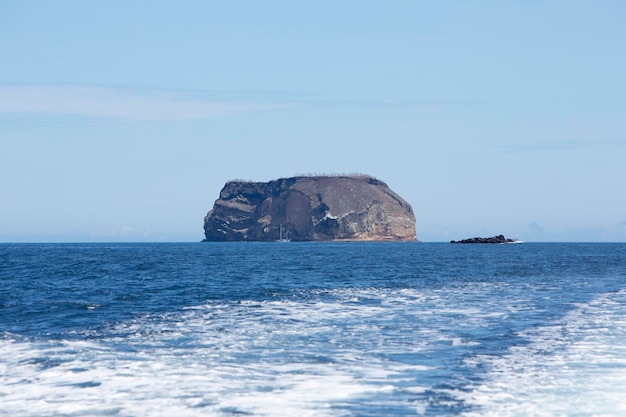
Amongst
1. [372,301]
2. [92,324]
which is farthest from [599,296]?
[92,324]

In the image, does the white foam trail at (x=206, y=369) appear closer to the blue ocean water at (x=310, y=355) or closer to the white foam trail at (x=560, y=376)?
the blue ocean water at (x=310, y=355)

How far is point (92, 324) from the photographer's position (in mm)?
25344

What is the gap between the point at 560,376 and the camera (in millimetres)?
15859

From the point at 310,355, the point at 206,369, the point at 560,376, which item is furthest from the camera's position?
the point at 310,355

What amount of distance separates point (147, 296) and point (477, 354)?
22498 mm

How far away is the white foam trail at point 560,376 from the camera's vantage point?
13.0 metres

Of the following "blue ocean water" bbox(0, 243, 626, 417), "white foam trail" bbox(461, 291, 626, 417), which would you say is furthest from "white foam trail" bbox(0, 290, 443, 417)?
"white foam trail" bbox(461, 291, 626, 417)

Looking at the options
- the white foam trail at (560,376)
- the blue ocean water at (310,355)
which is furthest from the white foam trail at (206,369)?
the white foam trail at (560,376)

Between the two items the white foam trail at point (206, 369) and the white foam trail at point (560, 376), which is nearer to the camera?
the white foam trail at point (560, 376)

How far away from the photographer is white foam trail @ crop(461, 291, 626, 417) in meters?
13.0

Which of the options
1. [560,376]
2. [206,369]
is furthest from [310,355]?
[560,376]

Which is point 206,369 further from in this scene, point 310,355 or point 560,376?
point 560,376

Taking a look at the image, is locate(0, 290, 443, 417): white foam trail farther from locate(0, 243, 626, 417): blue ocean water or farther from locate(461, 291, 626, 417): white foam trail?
locate(461, 291, 626, 417): white foam trail

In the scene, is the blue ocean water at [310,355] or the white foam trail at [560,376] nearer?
the white foam trail at [560,376]
